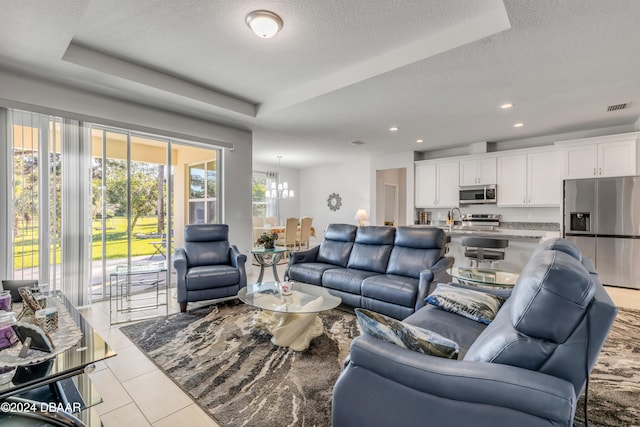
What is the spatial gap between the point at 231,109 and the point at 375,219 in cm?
493

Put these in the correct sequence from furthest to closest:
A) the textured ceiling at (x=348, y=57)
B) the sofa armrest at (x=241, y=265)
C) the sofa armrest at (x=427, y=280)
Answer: the sofa armrest at (x=241, y=265), the sofa armrest at (x=427, y=280), the textured ceiling at (x=348, y=57)

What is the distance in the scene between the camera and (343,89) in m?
3.68

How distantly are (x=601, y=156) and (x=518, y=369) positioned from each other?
5652mm

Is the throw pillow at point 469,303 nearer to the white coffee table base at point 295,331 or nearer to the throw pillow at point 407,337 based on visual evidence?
the throw pillow at point 407,337

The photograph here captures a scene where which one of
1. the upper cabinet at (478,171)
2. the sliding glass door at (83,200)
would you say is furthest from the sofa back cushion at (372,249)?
the upper cabinet at (478,171)

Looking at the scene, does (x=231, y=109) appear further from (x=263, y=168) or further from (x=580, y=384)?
(x=263, y=168)

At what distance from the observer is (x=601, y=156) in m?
4.90

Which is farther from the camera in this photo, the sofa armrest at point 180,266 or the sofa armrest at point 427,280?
the sofa armrest at point 180,266

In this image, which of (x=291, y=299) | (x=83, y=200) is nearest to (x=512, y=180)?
(x=291, y=299)

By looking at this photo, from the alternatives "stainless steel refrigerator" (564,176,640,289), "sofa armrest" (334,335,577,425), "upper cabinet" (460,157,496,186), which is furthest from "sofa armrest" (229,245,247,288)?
"stainless steel refrigerator" (564,176,640,289)

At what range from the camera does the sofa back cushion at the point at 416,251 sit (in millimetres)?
3441

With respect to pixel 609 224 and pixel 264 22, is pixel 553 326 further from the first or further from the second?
pixel 609 224

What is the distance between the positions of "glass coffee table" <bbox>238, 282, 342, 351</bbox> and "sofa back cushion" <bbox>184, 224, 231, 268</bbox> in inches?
56.6

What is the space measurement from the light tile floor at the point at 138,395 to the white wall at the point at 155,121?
2.75 meters
